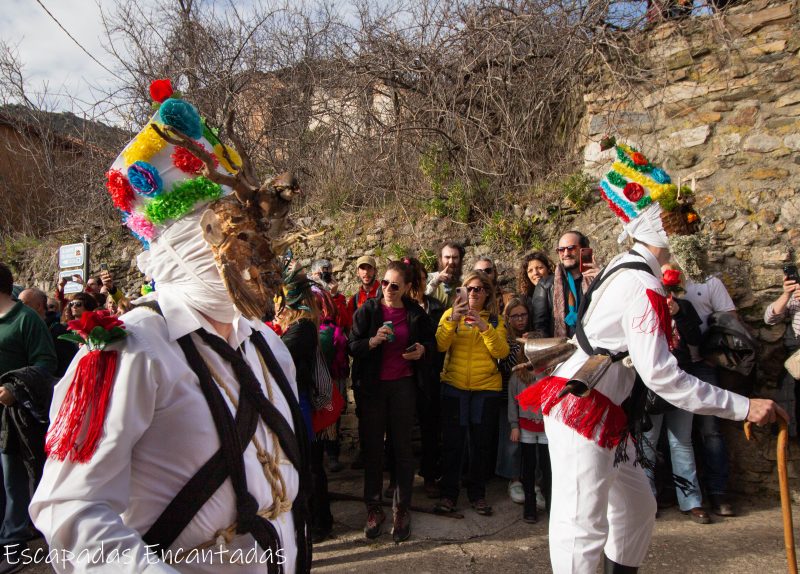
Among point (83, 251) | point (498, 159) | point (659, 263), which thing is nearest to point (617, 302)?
point (659, 263)

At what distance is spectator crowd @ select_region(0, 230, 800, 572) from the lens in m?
4.58

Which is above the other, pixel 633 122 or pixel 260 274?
pixel 633 122

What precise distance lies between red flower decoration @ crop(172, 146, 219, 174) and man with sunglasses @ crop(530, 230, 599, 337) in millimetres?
3995

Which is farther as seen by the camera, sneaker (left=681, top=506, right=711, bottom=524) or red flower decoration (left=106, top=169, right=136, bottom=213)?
sneaker (left=681, top=506, right=711, bottom=524)

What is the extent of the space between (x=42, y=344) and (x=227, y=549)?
3.86 meters

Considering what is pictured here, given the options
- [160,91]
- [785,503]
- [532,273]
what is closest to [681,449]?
[532,273]

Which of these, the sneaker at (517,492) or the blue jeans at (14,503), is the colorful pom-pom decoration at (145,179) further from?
the sneaker at (517,492)

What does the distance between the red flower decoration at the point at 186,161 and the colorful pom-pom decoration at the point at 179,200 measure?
3 centimetres

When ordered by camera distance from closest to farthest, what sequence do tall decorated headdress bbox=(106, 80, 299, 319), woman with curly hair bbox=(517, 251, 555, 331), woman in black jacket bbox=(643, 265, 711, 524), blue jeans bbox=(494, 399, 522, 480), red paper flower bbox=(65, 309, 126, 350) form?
1. red paper flower bbox=(65, 309, 126, 350)
2. tall decorated headdress bbox=(106, 80, 299, 319)
3. woman in black jacket bbox=(643, 265, 711, 524)
4. blue jeans bbox=(494, 399, 522, 480)
5. woman with curly hair bbox=(517, 251, 555, 331)

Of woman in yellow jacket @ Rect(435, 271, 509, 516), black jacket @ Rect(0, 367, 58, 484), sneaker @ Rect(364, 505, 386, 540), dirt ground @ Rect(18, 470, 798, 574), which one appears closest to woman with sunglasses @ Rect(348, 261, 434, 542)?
A: sneaker @ Rect(364, 505, 386, 540)

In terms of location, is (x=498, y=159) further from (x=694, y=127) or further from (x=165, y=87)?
(x=165, y=87)

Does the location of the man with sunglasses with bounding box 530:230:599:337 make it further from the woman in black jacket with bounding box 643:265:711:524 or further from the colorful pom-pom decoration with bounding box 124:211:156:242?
the colorful pom-pom decoration with bounding box 124:211:156:242

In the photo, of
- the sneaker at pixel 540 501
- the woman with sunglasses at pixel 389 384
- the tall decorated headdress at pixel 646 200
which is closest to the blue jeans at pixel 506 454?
the sneaker at pixel 540 501

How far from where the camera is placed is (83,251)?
708 cm
